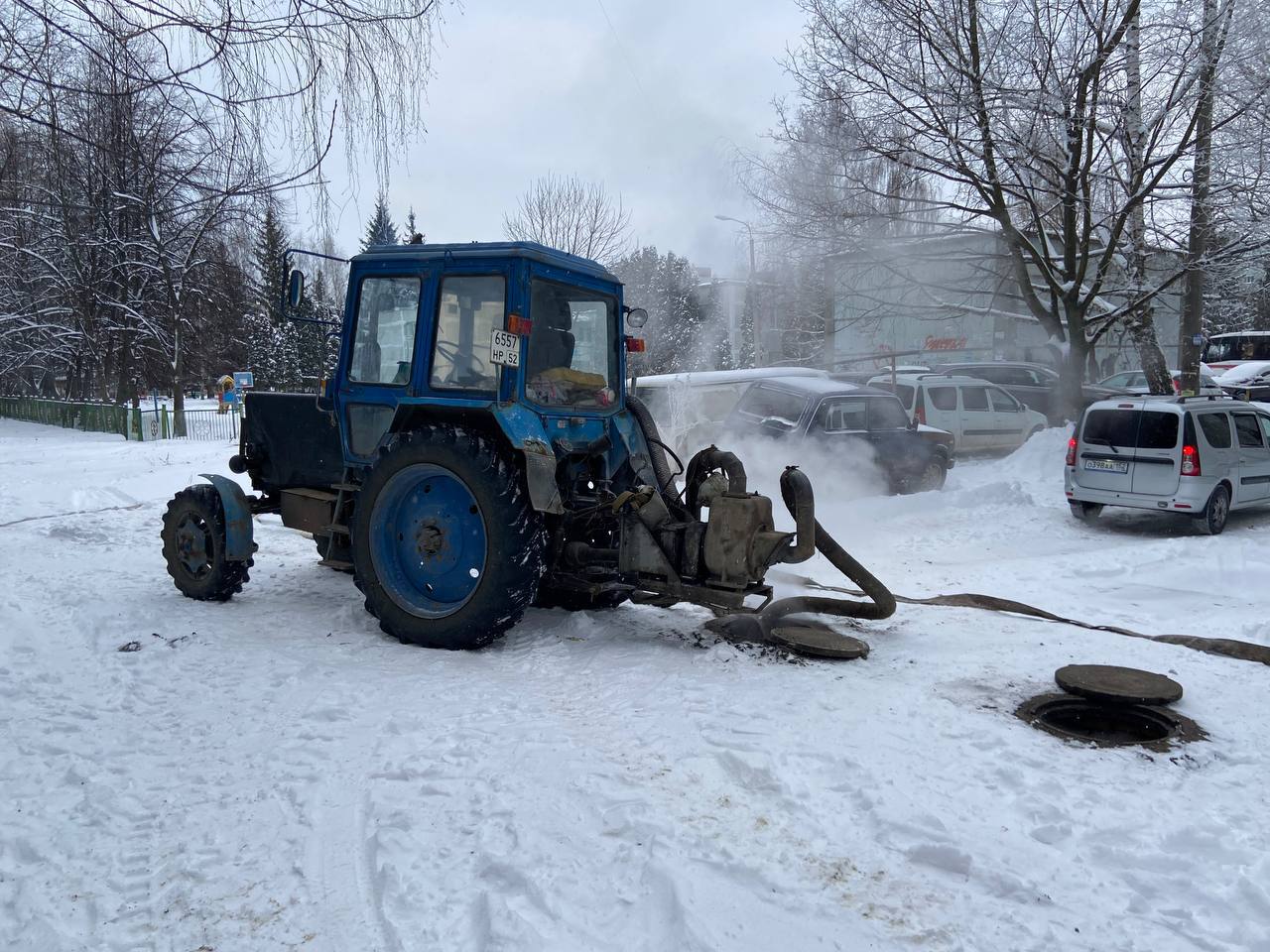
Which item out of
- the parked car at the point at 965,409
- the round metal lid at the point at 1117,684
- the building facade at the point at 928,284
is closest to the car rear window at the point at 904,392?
the parked car at the point at 965,409

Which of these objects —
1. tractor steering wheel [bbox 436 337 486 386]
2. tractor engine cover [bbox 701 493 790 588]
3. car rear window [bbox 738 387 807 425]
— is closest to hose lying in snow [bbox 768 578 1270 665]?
tractor engine cover [bbox 701 493 790 588]

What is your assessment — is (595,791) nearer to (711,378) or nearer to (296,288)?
(296,288)

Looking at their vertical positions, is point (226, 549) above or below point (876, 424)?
below

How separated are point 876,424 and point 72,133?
997 centimetres

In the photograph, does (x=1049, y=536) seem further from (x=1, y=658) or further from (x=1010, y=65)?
(x=1, y=658)

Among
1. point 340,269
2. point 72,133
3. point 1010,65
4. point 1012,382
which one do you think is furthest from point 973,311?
point 340,269

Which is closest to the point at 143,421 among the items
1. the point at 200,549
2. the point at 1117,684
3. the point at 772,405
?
the point at 772,405

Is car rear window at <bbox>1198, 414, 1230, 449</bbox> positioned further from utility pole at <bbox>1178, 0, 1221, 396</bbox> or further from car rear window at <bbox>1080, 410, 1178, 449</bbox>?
utility pole at <bbox>1178, 0, 1221, 396</bbox>

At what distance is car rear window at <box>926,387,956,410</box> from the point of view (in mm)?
15414

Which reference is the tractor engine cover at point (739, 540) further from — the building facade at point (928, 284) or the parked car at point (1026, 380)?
the parked car at point (1026, 380)

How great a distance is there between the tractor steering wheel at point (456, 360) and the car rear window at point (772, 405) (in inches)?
266

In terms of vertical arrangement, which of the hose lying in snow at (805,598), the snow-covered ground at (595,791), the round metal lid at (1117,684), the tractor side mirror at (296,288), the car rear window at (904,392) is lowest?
the snow-covered ground at (595,791)

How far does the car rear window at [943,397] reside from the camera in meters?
15.4

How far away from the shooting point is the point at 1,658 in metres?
4.96
